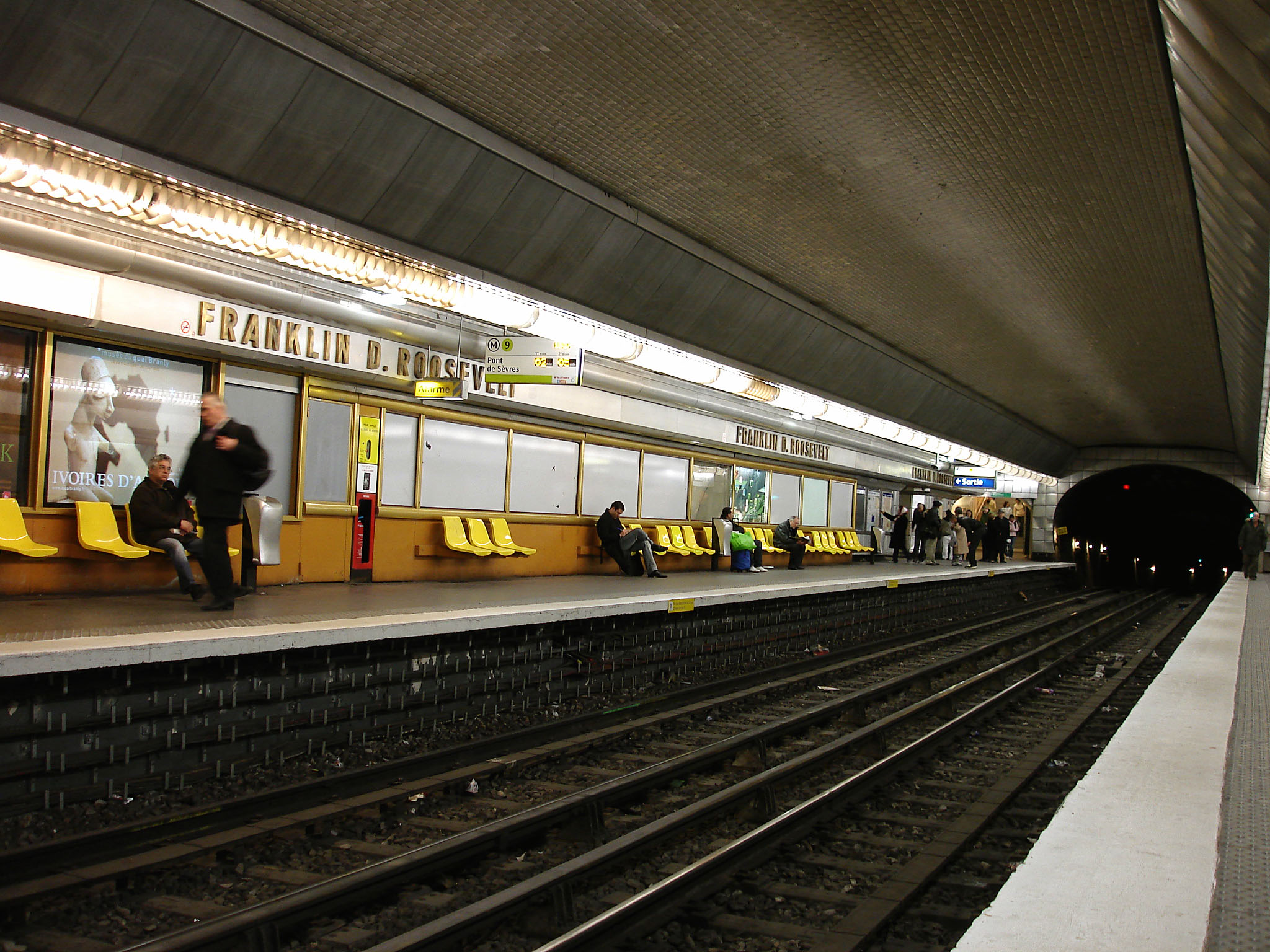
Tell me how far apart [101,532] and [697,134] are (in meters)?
5.39

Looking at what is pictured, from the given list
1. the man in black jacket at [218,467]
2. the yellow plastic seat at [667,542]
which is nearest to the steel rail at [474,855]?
the man in black jacket at [218,467]

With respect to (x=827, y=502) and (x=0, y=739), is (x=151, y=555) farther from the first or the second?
(x=827, y=502)

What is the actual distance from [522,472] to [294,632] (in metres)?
6.64

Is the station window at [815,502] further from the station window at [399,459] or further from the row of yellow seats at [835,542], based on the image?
the station window at [399,459]

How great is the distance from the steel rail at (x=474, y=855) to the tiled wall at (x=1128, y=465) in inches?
1002

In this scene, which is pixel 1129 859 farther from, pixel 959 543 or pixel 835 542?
pixel 959 543

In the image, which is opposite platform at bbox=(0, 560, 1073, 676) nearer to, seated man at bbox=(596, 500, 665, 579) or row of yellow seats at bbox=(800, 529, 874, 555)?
seated man at bbox=(596, 500, 665, 579)

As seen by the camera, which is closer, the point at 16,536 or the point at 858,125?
the point at 858,125

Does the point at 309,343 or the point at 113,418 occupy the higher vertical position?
the point at 309,343

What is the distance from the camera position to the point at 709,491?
16859 millimetres

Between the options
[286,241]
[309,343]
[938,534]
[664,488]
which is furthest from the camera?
[938,534]

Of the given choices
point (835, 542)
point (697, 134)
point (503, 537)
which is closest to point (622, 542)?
point (503, 537)

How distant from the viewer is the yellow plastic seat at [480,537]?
1120 cm

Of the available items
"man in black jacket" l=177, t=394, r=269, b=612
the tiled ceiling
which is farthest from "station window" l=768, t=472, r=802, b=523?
"man in black jacket" l=177, t=394, r=269, b=612
